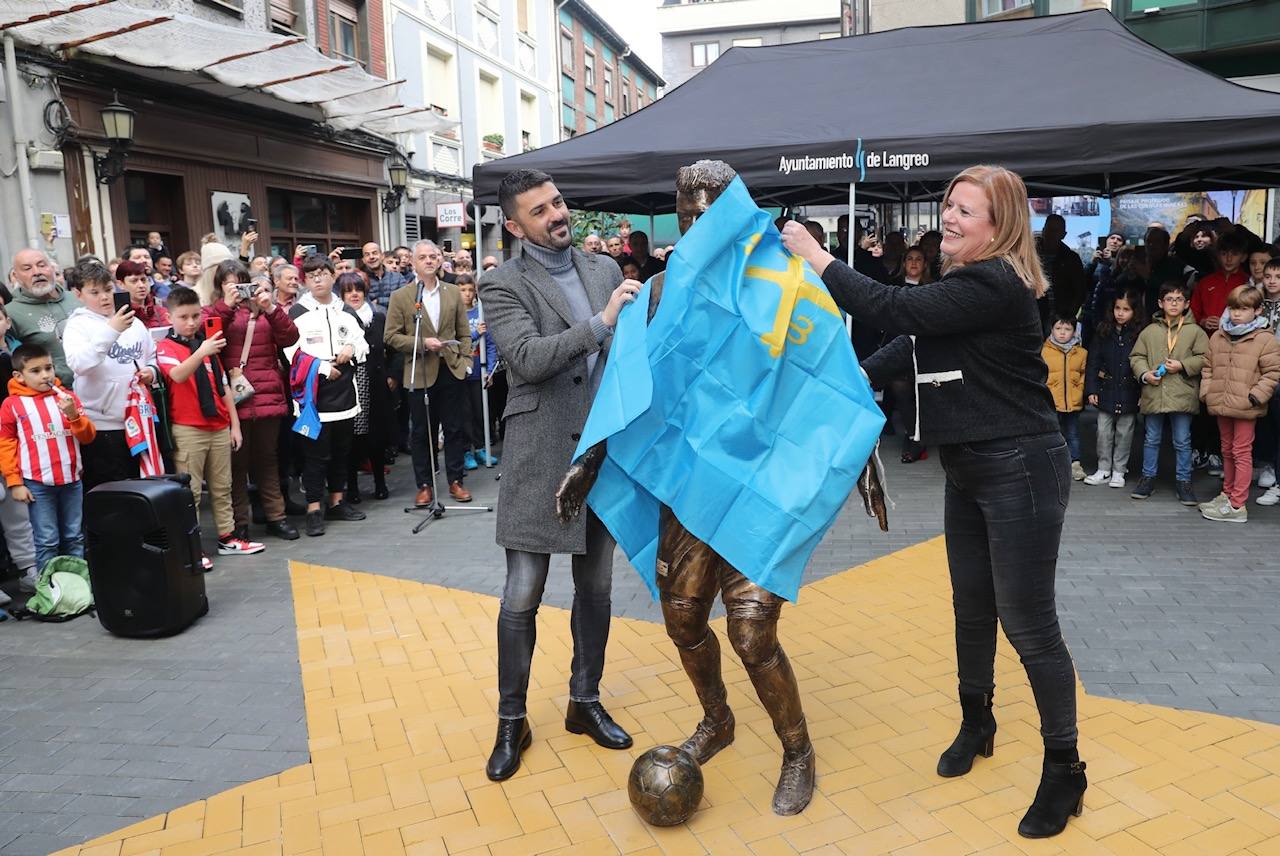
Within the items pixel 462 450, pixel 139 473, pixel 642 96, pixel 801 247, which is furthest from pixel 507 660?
pixel 642 96

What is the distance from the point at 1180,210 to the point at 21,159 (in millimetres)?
15427

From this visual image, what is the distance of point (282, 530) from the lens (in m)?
7.14

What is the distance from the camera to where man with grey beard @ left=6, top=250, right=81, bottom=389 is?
614 cm

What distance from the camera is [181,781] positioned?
3605 mm

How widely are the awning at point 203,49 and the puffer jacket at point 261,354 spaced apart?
4830 mm

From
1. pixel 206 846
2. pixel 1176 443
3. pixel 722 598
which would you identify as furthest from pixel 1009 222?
pixel 1176 443

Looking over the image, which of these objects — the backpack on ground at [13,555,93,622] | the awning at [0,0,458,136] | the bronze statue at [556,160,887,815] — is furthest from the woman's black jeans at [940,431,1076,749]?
the awning at [0,0,458,136]

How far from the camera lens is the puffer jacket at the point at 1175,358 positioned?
288 inches

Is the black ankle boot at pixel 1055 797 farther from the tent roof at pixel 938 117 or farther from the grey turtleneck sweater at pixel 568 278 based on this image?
the tent roof at pixel 938 117

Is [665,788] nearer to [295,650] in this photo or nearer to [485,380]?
[295,650]

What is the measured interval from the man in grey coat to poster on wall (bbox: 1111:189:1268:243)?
514 inches

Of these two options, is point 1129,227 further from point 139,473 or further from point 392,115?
point 139,473

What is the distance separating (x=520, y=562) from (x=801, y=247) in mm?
1500

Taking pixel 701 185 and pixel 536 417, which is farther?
pixel 536 417
